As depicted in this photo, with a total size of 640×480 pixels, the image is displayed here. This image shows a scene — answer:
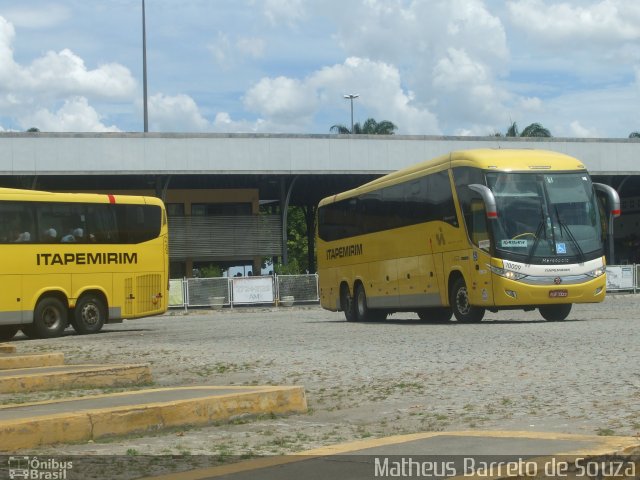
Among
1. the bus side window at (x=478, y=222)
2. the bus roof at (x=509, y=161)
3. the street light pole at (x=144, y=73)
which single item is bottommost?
the bus side window at (x=478, y=222)

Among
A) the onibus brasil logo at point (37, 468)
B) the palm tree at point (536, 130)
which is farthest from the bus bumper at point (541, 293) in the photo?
the palm tree at point (536, 130)

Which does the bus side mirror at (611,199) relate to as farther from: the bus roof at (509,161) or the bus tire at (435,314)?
the bus tire at (435,314)

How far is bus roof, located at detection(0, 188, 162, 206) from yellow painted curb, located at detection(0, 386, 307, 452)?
51.7 feet

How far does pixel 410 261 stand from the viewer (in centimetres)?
2641

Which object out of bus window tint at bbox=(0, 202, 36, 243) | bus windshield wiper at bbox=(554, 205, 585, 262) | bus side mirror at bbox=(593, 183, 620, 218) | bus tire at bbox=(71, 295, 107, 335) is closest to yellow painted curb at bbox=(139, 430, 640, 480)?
bus windshield wiper at bbox=(554, 205, 585, 262)

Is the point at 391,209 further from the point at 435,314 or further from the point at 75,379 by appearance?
the point at 75,379

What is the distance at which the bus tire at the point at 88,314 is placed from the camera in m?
26.0

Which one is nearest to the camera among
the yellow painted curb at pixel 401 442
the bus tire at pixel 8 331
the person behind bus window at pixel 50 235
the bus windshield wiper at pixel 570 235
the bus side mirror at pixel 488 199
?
the yellow painted curb at pixel 401 442

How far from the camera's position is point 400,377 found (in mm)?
12430

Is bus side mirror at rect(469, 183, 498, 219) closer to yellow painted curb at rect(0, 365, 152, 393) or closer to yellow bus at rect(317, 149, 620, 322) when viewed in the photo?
yellow bus at rect(317, 149, 620, 322)

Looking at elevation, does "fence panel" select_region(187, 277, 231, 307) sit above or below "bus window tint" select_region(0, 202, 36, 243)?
below

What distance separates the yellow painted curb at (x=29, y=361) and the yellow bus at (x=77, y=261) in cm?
957

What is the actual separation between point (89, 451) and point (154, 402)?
1576 mm

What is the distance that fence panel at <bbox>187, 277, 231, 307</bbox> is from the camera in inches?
1716
